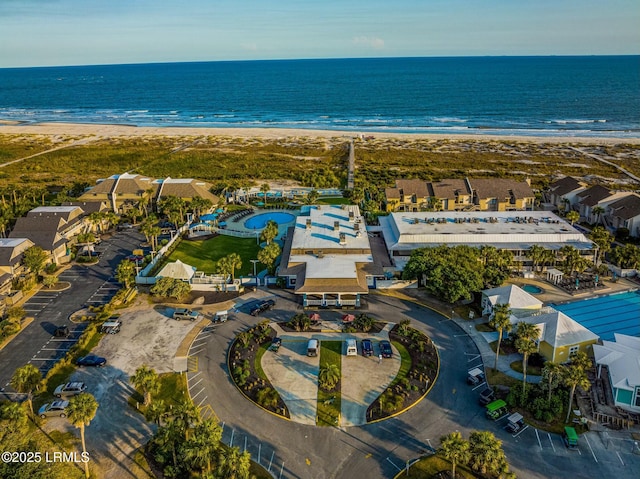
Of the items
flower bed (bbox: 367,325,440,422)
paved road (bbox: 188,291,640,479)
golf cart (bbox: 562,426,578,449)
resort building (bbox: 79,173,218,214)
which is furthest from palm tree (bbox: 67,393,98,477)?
resort building (bbox: 79,173,218,214)

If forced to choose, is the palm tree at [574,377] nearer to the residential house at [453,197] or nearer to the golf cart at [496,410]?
the golf cart at [496,410]

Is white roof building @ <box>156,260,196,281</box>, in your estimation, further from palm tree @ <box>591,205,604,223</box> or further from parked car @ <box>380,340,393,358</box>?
palm tree @ <box>591,205,604,223</box>

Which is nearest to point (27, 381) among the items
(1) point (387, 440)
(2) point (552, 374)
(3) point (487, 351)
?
(1) point (387, 440)

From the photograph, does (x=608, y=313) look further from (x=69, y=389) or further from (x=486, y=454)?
(x=69, y=389)

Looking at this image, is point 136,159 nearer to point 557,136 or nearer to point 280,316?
point 280,316

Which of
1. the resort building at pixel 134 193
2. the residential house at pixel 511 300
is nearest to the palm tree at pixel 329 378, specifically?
the residential house at pixel 511 300

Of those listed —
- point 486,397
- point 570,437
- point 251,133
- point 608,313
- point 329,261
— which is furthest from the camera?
point 251,133
